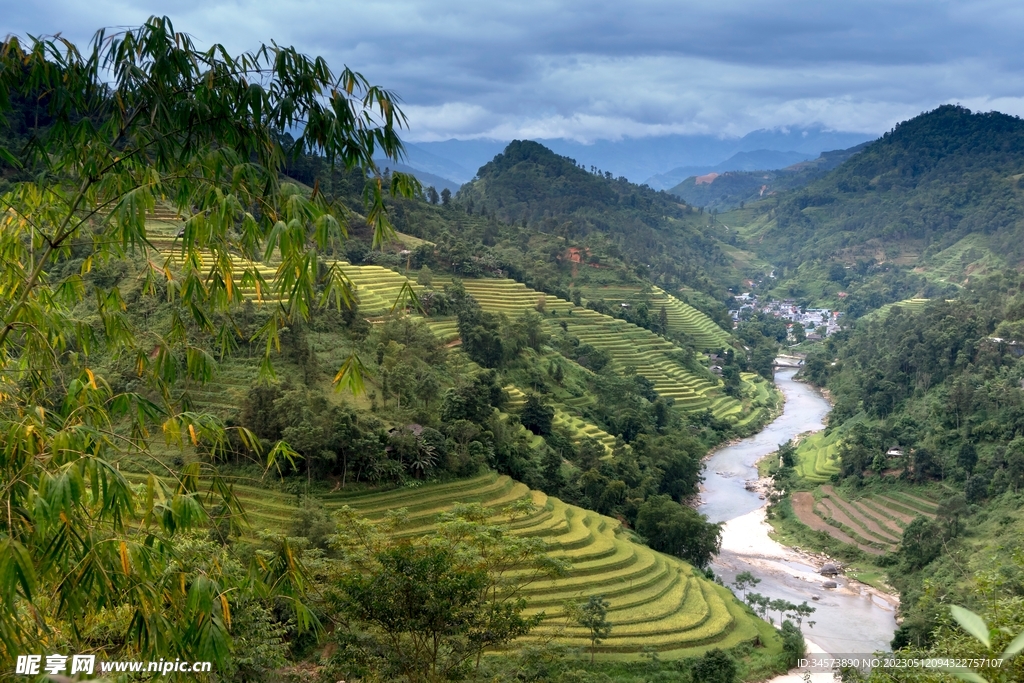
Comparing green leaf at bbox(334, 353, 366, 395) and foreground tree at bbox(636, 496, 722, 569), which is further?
foreground tree at bbox(636, 496, 722, 569)

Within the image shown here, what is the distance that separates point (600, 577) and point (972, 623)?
2010 cm

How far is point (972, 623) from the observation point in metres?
1.61

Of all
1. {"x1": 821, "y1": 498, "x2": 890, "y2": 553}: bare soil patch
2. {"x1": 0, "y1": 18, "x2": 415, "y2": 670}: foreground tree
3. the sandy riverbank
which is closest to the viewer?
{"x1": 0, "y1": 18, "x2": 415, "y2": 670}: foreground tree

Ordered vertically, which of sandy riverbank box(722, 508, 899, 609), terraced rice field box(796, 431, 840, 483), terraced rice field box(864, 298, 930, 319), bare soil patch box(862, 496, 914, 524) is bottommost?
sandy riverbank box(722, 508, 899, 609)

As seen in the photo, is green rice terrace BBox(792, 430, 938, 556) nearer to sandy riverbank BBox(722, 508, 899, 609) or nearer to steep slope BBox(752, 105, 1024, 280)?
sandy riverbank BBox(722, 508, 899, 609)

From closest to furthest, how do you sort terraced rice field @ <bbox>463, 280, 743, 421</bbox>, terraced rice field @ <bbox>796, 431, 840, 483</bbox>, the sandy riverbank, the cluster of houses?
the sandy riverbank
terraced rice field @ <bbox>796, 431, 840, 483</bbox>
terraced rice field @ <bbox>463, 280, 743, 421</bbox>
the cluster of houses

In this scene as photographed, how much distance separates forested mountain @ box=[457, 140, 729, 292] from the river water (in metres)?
41.4

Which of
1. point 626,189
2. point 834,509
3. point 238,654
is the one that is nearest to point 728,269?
point 626,189

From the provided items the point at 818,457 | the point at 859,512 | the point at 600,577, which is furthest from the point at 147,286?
the point at 818,457

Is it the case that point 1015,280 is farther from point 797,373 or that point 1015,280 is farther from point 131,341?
point 131,341

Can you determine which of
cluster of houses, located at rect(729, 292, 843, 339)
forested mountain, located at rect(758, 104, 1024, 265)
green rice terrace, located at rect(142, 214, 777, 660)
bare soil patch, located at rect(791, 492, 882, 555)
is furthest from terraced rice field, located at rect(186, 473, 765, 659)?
forested mountain, located at rect(758, 104, 1024, 265)

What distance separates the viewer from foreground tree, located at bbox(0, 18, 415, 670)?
300cm

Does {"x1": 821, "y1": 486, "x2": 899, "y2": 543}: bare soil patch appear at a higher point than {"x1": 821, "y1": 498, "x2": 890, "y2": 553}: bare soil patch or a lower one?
higher

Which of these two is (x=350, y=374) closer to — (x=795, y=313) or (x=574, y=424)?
(x=574, y=424)
